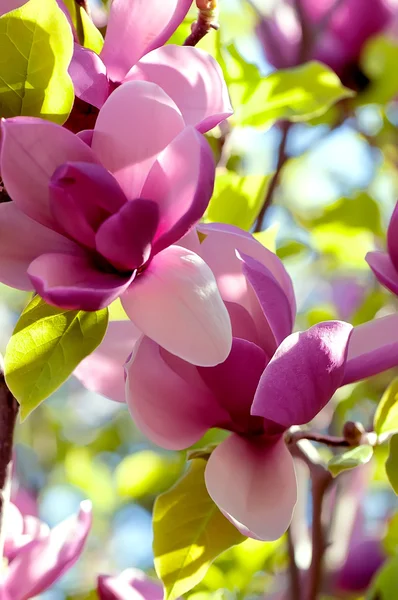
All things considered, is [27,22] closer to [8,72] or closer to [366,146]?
[8,72]

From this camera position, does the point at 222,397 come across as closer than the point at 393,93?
Yes

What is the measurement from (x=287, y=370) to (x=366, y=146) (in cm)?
116

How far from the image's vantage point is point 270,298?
1.49ft

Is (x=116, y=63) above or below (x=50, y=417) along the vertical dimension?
above

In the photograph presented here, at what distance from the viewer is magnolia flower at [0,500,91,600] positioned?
0.54 meters

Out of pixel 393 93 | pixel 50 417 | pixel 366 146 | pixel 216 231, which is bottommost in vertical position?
pixel 50 417

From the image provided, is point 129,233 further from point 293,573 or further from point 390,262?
point 293,573

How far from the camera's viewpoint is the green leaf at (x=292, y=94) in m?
0.79

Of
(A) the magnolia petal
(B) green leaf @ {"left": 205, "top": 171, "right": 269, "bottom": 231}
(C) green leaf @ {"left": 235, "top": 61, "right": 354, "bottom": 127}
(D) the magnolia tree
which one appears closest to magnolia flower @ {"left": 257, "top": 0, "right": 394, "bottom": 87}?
(C) green leaf @ {"left": 235, "top": 61, "right": 354, "bottom": 127}

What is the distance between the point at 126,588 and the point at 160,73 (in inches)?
13.7

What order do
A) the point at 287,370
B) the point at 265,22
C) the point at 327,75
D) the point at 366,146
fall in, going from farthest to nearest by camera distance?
the point at 366,146
the point at 265,22
the point at 327,75
the point at 287,370

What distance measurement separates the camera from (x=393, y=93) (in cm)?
116

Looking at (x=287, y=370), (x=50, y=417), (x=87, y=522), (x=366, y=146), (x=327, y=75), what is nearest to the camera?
(x=287, y=370)

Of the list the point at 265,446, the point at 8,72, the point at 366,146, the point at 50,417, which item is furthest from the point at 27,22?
the point at 50,417
